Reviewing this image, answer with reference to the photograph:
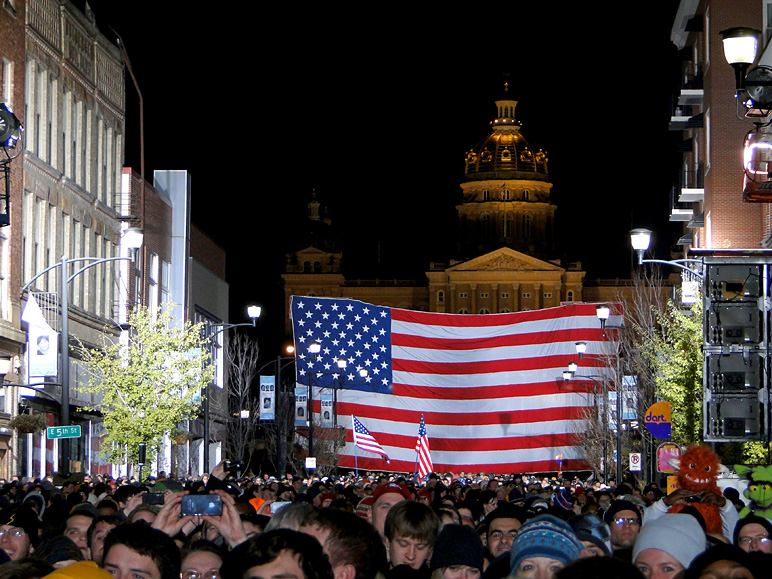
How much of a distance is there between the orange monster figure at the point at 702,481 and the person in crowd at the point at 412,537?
4.18m

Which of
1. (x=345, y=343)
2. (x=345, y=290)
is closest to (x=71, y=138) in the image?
(x=345, y=343)

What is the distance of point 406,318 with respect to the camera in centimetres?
5466

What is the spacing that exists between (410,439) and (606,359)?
30.5ft

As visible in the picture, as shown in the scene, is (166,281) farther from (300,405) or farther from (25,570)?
(25,570)

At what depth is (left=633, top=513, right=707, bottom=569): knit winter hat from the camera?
7285 millimetres

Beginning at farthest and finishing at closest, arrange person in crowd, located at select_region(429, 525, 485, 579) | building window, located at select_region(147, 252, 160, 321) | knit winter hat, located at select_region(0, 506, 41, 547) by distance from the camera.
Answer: building window, located at select_region(147, 252, 160, 321)
knit winter hat, located at select_region(0, 506, 41, 547)
person in crowd, located at select_region(429, 525, 485, 579)

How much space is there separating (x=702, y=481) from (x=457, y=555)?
20.5 ft

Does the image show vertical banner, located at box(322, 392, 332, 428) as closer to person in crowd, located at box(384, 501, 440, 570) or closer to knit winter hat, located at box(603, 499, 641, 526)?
knit winter hat, located at box(603, 499, 641, 526)

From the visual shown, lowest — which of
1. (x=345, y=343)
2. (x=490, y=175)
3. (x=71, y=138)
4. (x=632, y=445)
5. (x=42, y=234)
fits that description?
(x=632, y=445)

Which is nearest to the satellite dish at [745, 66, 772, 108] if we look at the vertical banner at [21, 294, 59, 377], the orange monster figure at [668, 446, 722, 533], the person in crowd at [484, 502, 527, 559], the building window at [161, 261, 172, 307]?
the orange monster figure at [668, 446, 722, 533]

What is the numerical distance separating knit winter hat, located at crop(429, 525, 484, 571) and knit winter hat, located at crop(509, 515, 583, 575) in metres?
1.24

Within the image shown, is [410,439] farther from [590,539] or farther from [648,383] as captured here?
[590,539]

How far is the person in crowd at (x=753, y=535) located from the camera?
10.3 meters

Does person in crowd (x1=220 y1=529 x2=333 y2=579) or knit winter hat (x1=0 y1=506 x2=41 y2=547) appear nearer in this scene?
person in crowd (x1=220 y1=529 x2=333 y2=579)
